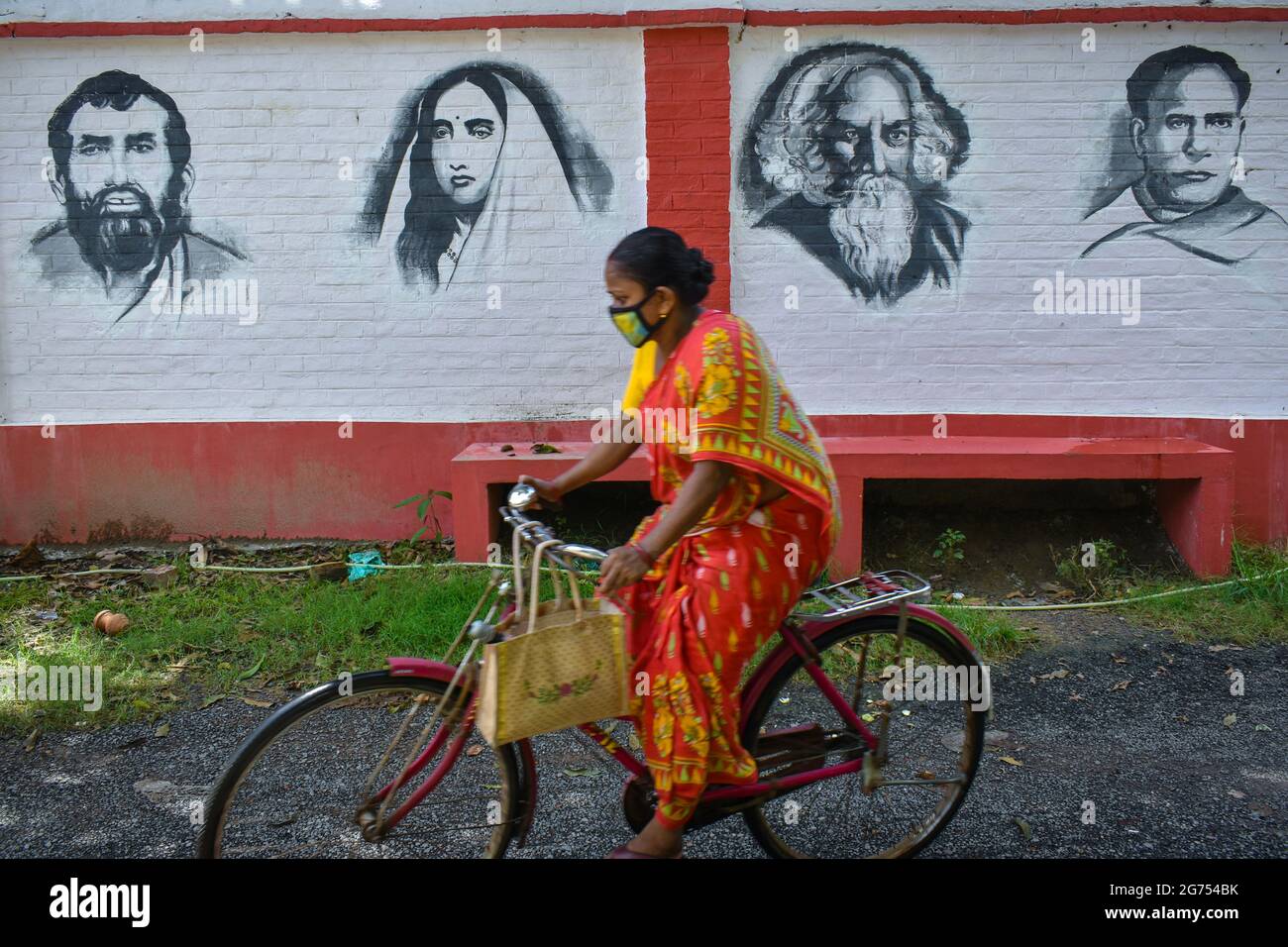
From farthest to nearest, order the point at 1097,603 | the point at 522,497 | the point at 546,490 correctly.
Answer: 1. the point at 1097,603
2. the point at 546,490
3. the point at 522,497

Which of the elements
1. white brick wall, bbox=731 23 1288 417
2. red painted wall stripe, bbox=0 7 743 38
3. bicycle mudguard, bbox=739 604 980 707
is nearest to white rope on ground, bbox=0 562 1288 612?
white brick wall, bbox=731 23 1288 417

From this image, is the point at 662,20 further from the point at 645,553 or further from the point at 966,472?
the point at 645,553

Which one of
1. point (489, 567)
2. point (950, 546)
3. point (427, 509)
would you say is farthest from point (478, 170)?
point (950, 546)

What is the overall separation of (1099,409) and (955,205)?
1.49 meters

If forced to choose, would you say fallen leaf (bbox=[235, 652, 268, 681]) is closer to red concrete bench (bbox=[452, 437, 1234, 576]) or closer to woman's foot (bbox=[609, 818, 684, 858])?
red concrete bench (bbox=[452, 437, 1234, 576])

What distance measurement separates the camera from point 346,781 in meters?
3.12

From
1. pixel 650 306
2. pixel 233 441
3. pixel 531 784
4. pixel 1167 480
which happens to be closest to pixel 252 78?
pixel 233 441

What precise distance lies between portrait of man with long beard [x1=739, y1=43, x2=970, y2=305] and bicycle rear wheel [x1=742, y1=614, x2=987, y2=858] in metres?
3.41

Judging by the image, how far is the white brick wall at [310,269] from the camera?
6.17m

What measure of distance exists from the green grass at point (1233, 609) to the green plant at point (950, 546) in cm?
88

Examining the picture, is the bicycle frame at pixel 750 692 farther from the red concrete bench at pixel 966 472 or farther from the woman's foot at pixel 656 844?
the red concrete bench at pixel 966 472

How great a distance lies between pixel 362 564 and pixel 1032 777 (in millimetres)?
3642

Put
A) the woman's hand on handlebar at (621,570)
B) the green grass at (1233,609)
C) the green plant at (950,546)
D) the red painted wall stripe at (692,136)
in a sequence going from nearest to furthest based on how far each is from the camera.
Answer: the woman's hand on handlebar at (621,570) < the green grass at (1233,609) < the green plant at (950,546) < the red painted wall stripe at (692,136)

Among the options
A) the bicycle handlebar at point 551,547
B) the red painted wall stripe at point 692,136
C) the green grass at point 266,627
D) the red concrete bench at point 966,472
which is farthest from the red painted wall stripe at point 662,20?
the bicycle handlebar at point 551,547
